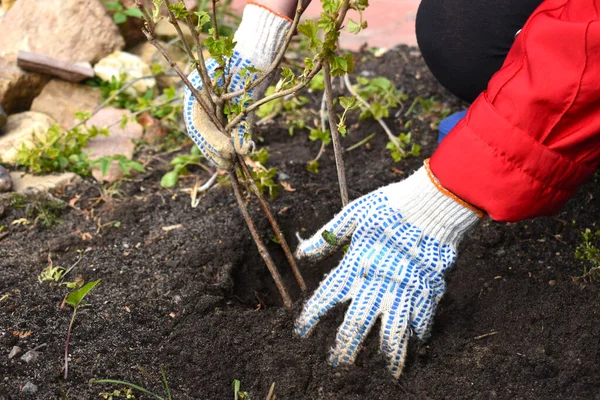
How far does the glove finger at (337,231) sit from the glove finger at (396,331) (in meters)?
0.20

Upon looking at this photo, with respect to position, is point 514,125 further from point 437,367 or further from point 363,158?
point 363,158

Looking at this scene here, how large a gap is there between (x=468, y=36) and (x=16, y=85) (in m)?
1.78

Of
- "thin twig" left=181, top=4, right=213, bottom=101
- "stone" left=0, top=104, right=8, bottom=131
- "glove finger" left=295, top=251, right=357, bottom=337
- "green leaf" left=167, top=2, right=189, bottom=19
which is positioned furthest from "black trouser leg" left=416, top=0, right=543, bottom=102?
"stone" left=0, top=104, right=8, bottom=131

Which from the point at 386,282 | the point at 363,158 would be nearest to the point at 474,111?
the point at 386,282

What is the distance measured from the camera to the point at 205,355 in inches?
60.2

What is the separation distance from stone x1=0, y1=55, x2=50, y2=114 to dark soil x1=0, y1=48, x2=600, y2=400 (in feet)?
2.36

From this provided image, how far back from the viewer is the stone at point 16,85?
8.57 ft

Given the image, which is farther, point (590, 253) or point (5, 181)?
point (5, 181)

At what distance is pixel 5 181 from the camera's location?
214 centimetres

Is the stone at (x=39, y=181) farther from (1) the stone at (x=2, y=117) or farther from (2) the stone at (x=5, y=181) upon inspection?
(1) the stone at (x=2, y=117)

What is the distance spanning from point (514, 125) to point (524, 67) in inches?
5.0

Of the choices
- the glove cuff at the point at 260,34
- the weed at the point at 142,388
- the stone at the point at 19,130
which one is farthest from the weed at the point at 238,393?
the stone at the point at 19,130

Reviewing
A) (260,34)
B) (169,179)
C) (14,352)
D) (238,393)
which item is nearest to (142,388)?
(238,393)

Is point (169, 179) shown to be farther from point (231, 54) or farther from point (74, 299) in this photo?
point (231, 54)
